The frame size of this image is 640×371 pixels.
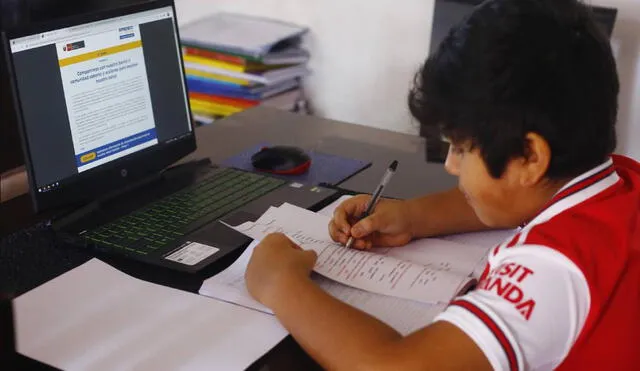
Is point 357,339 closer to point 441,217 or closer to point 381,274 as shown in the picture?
point 381,274

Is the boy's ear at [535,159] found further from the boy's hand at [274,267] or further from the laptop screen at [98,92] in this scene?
the laptop screen at [98,92]

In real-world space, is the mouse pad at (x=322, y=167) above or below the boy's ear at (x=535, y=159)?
below

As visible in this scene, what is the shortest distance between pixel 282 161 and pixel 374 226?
378 millimetres

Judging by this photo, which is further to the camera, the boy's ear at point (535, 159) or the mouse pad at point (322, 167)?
the mouse pad at point (322, 167)

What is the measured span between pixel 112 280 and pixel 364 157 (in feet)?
2.17

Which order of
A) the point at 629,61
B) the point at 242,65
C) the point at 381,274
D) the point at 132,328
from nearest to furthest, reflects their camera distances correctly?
the point at 132,328 → the point at 381,274 → the point at 629,61 → the point at 242,65

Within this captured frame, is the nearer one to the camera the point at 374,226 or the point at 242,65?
the point at 374,226

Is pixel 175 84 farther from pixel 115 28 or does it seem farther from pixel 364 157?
pixel 364 157

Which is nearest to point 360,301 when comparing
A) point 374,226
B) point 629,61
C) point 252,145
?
point 374,226

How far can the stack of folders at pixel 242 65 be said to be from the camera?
2115mm

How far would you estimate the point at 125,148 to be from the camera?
131 cm

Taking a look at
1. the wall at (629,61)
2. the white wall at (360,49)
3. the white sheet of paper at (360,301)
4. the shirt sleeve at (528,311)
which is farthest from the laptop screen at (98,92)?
the wall at (629,61)

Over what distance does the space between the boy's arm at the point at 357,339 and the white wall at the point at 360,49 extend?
1.13m

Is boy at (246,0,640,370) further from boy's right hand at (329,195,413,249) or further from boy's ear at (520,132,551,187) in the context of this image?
boy's right hand at (329,195,413,249)
